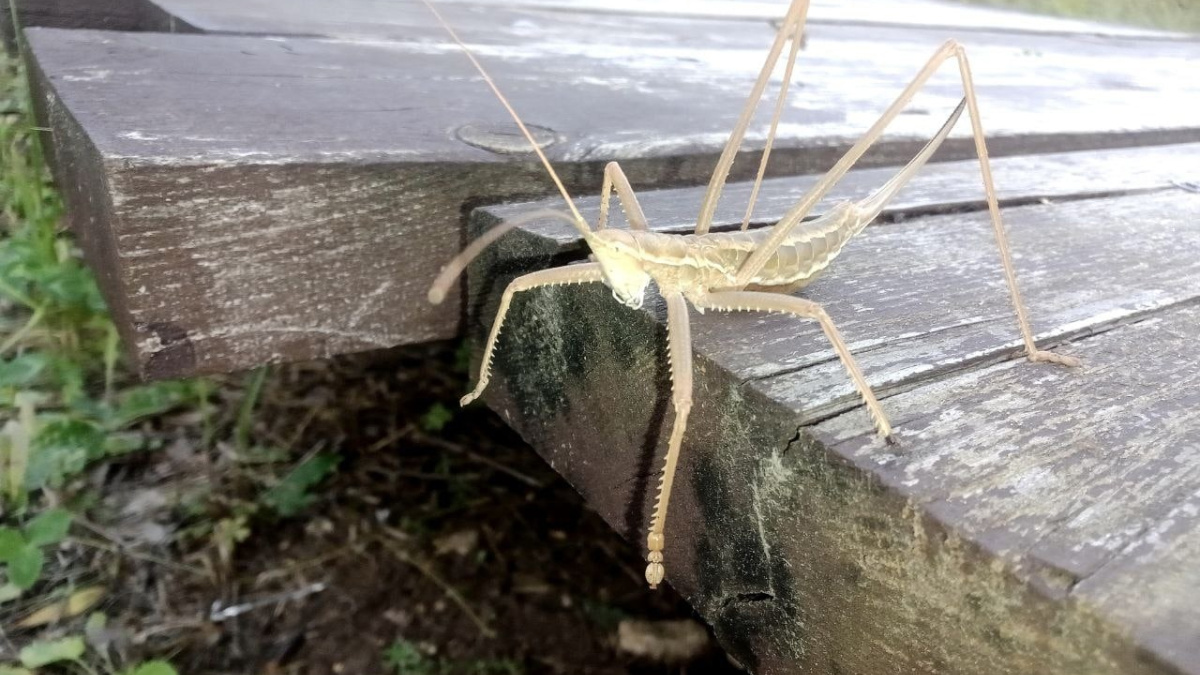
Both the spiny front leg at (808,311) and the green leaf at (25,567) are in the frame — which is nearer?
the spiny front leg at (808,311)

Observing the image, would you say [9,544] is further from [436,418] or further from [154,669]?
[436,418]

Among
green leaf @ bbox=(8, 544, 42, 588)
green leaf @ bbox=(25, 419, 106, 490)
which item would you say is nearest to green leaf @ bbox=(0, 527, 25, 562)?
green leaf @ bbox=(8, 544, 42, 588)

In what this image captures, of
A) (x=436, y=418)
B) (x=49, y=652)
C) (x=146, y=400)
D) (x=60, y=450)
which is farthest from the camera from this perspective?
(x=436, y=418)

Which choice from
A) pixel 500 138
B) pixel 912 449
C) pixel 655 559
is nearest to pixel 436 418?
pixel 500 138

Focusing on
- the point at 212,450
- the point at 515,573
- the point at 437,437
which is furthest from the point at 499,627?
the point at 212,450

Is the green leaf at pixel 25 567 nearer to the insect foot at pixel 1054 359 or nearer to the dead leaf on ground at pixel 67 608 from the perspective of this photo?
the dead leaf on ground at pixel 67 608

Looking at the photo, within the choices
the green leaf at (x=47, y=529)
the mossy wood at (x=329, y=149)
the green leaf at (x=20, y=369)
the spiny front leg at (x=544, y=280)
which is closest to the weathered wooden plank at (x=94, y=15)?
the mossy wood at (x=329, y=149)

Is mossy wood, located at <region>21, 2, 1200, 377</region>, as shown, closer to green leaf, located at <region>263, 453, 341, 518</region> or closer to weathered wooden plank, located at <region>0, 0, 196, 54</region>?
weathered wooden plank, located at <region>0, 0, 196, 54</region>
